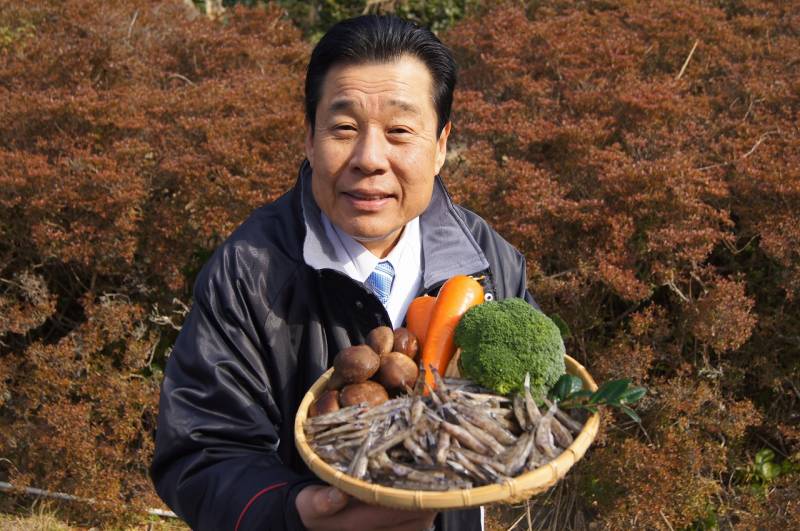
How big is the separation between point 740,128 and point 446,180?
215cm

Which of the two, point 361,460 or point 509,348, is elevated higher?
point 509,348

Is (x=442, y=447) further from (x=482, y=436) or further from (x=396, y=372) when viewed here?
(x=396, y=372)

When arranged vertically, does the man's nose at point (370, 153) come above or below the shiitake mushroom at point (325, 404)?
above

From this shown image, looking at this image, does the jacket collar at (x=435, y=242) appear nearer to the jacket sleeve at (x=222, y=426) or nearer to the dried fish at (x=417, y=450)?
the jacket sleeve at (x=222, y=426)

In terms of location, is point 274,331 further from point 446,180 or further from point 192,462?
point 446,180

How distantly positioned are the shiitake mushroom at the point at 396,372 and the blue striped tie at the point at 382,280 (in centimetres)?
41

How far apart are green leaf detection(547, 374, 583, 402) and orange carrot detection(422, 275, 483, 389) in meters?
0.32

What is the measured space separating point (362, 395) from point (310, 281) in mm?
493

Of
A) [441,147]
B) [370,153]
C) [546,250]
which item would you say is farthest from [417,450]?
[546,250]

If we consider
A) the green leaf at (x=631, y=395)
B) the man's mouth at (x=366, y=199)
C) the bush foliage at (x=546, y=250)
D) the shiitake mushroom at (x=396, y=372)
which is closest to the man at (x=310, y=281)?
the man's mouth at (x=366, y=199)

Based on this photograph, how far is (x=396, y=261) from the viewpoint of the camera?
8.23 feet

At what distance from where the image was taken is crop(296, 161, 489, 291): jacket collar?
2.31 meters

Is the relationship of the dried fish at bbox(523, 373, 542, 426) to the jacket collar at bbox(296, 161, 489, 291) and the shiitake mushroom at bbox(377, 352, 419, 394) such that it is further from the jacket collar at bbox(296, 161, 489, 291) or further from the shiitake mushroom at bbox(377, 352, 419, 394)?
the jacket collar at bbox(296, 161, 489, 291)

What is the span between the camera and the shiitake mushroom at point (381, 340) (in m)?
2.11
